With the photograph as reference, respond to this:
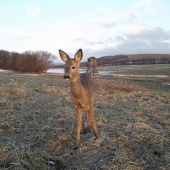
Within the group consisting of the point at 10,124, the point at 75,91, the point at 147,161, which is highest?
the point at 75,91

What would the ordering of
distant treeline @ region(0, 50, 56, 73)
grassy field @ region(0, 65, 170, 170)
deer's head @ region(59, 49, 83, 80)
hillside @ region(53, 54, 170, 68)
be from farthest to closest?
1. hillside @ region(53, 54, 170, 68)
2. distant treeline @ region(0, 50, 56, 73)
3. deer's head @ region(59, 49, 83, 80)
4. grassy field @ region(0, 65, 170, 170)

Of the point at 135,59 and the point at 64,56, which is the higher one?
the point at 135,59

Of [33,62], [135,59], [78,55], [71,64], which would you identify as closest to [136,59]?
[135,59]

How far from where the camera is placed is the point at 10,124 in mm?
4699

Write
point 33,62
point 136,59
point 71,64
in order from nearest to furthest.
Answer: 1. point 71,64
2. point 33,62
3. point 136,59

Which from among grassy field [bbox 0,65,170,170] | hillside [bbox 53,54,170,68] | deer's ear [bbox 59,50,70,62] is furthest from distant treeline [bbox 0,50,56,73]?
deer's ear [bbox 59,50,70,62]

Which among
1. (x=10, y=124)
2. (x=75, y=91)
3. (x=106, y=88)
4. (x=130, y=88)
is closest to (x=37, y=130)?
(x=10, y=124)

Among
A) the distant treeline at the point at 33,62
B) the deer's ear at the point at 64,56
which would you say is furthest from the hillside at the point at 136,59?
the deer's ear at the point at 64,56

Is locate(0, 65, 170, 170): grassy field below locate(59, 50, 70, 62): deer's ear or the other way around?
below

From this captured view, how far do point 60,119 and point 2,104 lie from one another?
2995 millimetres

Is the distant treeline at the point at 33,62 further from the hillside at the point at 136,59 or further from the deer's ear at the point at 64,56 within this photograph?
the deer's ear at the point at 64,56

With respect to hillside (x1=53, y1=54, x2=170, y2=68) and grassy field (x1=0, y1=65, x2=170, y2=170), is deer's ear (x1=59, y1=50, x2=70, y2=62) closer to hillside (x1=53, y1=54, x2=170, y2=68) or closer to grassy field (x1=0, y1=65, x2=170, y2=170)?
grassy field (x1=0, y1=65, x2=170, y2=170)

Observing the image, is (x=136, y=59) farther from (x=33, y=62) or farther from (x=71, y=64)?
(x=71, y=64)

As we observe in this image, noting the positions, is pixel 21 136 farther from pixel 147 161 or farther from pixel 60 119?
pixel 147 161
